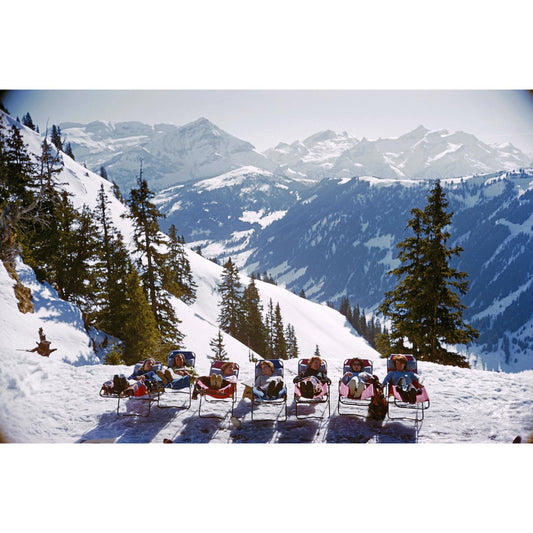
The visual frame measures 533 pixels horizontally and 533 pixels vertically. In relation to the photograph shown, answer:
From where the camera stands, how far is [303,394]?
334 inches

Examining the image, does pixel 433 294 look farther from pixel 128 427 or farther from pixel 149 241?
pixel 149 241

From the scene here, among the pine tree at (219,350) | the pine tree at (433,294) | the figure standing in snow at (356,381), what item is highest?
the pine tree at (433,294)

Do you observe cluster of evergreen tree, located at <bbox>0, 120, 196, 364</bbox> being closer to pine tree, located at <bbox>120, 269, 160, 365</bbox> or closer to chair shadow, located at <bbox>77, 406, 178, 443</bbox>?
pine tree, located at <bbox>120, 269, 160, 365</bbox>

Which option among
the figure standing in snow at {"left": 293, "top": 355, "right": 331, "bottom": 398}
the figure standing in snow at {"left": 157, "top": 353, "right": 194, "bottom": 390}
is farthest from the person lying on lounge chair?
the figure standing in snow at {"left": 293, "top": 355, "right": 331, "bottom": 398}

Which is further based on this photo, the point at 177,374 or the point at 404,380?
the point at 177,374

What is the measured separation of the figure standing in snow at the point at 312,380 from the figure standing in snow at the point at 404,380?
136cm

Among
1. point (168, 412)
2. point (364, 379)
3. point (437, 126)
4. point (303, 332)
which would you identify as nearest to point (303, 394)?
point (364, 379)

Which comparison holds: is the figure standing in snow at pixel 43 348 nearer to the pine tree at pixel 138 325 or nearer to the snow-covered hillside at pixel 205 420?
the snow-covered hillside at pixel 205 420

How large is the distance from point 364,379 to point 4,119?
1287 cm

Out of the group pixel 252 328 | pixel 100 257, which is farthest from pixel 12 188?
pixel 252 328

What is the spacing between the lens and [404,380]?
28.2 feet

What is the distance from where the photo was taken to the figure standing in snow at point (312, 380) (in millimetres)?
8484

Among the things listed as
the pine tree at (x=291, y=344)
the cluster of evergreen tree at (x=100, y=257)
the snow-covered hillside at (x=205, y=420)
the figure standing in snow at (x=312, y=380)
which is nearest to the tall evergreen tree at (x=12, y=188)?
the cluster of evergreen tree at (x=100, y=257)

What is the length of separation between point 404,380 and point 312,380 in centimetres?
195
